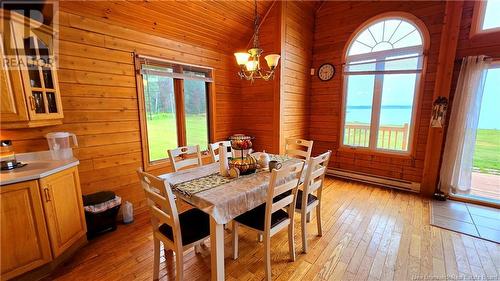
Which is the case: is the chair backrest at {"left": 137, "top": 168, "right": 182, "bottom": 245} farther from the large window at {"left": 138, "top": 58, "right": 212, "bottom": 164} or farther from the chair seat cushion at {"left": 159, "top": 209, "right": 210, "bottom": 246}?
the large window at {"left": 138, "top": 58, "right": 212, "bottom": 164}

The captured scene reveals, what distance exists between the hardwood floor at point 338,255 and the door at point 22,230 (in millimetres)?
274

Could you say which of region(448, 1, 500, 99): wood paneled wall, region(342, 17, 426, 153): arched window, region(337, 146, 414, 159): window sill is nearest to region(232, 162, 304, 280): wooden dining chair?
region(337, 146, 414, 159): window sill

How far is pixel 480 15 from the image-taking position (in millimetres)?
2783

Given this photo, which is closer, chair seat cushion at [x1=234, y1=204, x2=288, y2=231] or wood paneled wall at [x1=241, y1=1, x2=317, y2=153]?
chair seat cushion at [x1=234, y1=204, x2=288, y2=231]

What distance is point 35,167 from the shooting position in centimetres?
186

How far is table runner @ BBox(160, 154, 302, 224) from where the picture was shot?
147cm

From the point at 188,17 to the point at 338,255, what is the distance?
3.23 meters

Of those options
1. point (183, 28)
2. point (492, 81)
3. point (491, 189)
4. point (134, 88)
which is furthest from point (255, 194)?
point (491, 189)

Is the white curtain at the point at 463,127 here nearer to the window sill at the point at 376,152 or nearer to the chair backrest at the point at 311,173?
the window sill at the point at 376,152

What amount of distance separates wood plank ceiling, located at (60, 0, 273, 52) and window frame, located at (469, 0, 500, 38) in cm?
265

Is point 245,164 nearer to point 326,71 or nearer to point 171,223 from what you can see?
point 171,223

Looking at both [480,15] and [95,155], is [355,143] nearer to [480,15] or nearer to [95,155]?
[480,15]

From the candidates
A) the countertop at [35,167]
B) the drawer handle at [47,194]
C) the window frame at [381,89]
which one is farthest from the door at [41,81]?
the window frame at [381,89]

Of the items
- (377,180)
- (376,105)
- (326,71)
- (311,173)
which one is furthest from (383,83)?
(311,173)
